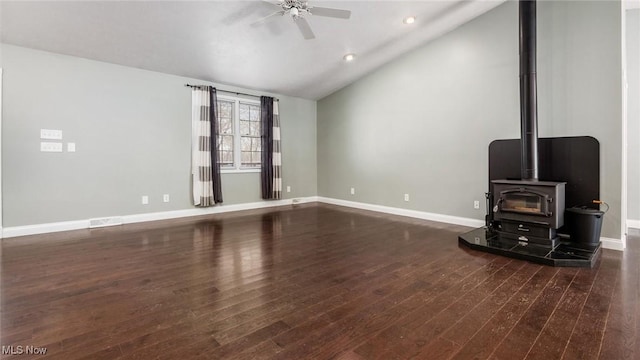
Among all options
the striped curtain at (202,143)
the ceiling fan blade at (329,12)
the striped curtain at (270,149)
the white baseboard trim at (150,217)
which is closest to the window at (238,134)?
the striped curtain at (270,149)

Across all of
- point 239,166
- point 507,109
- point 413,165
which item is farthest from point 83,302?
point 507,109

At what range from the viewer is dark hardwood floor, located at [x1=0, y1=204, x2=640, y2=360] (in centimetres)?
158

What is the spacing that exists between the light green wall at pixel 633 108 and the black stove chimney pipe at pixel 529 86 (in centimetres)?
212

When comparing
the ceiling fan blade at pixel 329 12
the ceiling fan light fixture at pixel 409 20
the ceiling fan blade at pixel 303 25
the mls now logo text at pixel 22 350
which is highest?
the ceiling fan light fixture at pixel 409 20

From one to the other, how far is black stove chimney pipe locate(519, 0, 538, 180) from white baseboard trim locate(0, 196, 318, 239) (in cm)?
468

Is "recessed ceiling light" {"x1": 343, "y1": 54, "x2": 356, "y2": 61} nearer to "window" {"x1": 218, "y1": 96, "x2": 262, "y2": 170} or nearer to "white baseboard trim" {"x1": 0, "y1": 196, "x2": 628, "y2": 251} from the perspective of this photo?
"window" {"x1": 218, "y1": 96, "x2": 262, "y2": 170}

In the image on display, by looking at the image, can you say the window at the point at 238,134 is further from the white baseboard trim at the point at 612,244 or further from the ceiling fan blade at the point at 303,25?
the white baseboard trim at the point at 612,244

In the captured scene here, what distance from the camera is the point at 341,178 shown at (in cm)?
668

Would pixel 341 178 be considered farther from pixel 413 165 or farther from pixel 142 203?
pixel 142 203

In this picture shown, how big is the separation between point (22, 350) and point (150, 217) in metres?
3.65

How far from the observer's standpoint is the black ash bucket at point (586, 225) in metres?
3.09

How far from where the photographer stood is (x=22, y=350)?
5.12 feet

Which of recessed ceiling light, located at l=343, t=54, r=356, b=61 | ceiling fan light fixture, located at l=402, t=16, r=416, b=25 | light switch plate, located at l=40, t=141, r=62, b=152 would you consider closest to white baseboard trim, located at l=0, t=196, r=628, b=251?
light switch plate, located at l=40, t=141, r=62, b=152

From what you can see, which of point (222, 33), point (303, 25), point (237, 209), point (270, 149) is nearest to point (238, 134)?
point (270, 149)
